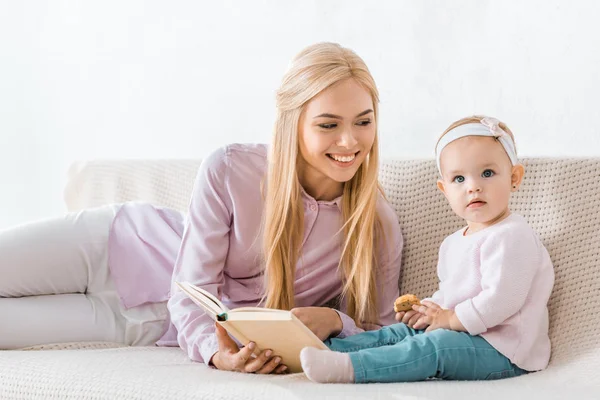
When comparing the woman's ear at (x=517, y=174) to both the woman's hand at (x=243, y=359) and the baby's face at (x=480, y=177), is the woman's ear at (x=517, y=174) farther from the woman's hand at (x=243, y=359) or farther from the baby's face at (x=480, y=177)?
the woman's hand at (x=243, y=359)

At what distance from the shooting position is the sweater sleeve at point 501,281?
1688 millimetres

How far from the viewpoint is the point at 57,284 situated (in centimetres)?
218

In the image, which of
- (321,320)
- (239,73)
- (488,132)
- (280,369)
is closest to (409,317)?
(321,320)

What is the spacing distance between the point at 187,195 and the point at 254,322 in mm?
1028

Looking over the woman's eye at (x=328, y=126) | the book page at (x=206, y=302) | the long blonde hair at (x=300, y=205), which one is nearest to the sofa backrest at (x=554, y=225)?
the long blonde hair at (x=300, y=205)

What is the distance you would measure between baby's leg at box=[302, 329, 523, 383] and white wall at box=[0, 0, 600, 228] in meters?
0.91

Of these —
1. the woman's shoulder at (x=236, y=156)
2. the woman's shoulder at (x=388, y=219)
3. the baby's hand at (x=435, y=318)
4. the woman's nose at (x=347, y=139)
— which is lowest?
the baby's hand at (x=435, y=318)

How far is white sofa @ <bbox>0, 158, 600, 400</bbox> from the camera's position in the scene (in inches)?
60.1

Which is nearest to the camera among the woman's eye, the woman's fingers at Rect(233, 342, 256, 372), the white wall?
the woman's fingers at Rect(233, 342, 256, 372)

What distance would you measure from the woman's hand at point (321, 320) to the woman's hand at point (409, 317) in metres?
0.14

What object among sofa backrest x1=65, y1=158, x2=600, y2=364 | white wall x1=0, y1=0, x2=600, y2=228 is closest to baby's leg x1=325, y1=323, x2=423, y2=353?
sofa backrest x1=65, y1=158, x2=600, y2=364

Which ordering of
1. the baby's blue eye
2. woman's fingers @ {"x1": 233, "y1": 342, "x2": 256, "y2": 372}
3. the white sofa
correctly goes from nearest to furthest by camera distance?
the white sofa → woman's fingers @ {"x1": 233, "y1": 342, "x2": 256, "y2": 372} → the baby's blue eye

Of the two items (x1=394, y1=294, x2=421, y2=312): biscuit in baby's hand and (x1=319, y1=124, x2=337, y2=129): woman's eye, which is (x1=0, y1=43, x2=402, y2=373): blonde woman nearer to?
(x1=319, y1=124, x2=337, y2=129): woman's eye

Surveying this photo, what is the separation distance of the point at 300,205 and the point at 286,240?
9cm
